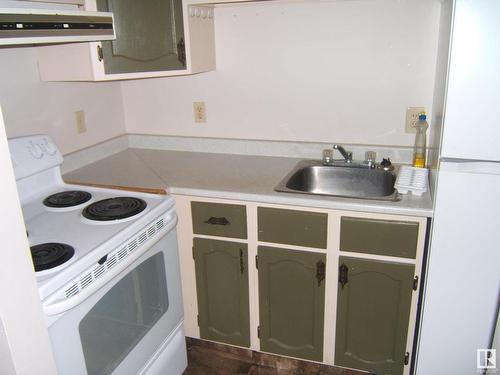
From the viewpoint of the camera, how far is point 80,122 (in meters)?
2.23

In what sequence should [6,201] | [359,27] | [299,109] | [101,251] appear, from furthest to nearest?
[299,109], [359,27], [101,251], [6,201]

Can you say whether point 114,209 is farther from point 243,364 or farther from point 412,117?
point 412,117

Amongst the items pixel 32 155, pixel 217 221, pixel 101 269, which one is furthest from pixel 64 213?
pixel 217 221

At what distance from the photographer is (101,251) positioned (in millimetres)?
1415

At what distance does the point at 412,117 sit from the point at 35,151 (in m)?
1.66

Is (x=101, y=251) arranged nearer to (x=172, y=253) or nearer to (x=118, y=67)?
(x=172, y=253)

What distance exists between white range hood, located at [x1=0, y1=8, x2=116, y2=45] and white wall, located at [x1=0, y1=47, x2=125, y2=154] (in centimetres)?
54

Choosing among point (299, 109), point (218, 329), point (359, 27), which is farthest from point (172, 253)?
point (359, 27)

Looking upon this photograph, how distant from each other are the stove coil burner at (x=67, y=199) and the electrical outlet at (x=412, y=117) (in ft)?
4.80

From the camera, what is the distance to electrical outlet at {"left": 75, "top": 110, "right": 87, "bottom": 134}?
2211 millimetres

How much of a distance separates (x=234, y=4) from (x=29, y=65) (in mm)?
974

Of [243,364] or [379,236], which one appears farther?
[243,364]

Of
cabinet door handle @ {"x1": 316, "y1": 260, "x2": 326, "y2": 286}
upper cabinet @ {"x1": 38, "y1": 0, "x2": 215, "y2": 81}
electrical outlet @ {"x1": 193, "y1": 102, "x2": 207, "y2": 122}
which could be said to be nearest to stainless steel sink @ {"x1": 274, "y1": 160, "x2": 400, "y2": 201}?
cabinet door handle @ {"x1": 316, "y1": 260, "x2": 326, "y2": 286}

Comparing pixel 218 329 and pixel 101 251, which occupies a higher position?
pixel 101 251
